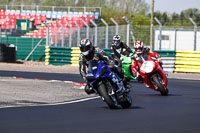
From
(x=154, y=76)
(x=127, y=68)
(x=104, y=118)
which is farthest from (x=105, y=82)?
(x=127, y=68)

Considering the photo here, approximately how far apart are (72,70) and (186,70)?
17.5ft

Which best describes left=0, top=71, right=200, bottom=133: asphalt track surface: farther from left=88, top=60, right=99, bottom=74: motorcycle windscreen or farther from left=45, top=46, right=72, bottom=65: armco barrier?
left=45, top=46, right=72, bottom=65: armco barrier

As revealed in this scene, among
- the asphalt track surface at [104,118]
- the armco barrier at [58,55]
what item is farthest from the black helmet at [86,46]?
the armco barrier at [58,55]

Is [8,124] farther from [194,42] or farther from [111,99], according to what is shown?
[194,42]

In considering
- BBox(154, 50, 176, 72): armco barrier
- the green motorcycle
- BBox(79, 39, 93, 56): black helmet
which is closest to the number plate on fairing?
the green motorcycle

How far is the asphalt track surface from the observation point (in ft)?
26.9

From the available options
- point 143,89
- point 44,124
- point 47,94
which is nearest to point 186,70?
point 143,89

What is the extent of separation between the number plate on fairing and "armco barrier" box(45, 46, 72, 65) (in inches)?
575

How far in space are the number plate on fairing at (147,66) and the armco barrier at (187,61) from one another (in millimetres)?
10673

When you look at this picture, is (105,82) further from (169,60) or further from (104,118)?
(169,60)

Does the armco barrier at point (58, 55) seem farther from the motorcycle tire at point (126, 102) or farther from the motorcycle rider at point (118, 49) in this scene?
the motorcycle tire at point (126, 102)

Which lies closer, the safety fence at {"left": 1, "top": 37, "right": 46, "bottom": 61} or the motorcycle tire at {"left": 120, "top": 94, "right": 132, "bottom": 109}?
the motorcycle tire at {"left": 120, "top": 94, "right": 132, "bottom": 109}

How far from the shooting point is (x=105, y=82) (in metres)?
11.0

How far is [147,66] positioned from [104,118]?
5440 mm
